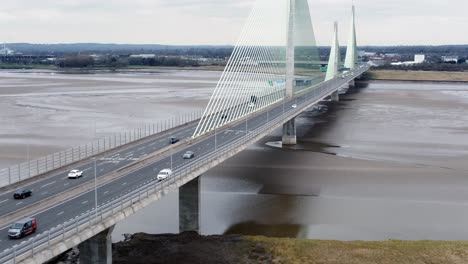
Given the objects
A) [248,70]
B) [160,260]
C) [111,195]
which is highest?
[248,70]

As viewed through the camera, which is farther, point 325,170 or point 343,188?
point 325,170

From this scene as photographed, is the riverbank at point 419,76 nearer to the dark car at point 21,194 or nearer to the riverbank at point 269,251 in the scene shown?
the riverbank at point 269,251

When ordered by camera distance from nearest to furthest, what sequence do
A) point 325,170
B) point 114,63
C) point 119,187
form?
point 119,187 → point 325,170 → point 114,63

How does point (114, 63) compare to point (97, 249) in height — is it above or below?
above

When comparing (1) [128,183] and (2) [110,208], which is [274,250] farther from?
(2) [110,208]

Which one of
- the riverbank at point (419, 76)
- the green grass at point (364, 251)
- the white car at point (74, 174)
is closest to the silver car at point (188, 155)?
the green grass at point (364, 251)

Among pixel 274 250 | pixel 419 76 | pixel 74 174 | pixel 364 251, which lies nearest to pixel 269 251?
pixel 274 250

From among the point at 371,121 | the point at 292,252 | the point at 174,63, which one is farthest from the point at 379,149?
the point at 174,63

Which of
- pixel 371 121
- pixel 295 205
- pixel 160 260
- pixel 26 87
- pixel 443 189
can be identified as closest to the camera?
pixel 160 260

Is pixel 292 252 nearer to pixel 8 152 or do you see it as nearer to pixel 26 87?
pixel 8 152
